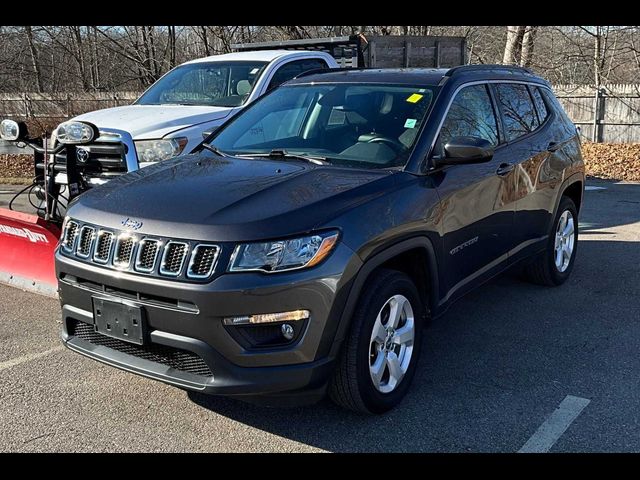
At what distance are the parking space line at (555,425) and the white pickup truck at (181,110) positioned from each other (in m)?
4.32

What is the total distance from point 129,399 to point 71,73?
2221 cm

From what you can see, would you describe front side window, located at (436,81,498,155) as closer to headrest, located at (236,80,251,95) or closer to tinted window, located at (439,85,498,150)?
tinted window, located at (439,85,498,150)

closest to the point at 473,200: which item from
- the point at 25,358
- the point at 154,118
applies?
the point at 25,358

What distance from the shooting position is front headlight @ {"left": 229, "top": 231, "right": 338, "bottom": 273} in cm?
306

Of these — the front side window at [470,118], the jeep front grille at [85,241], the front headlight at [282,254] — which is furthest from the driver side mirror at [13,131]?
the front side window at [470,118]

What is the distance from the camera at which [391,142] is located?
4.15m

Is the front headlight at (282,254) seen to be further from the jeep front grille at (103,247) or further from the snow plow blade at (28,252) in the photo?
the snow plow blade at (28,252)

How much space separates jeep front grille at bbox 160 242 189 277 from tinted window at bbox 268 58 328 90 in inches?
208

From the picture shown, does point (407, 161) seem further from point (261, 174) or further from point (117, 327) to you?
point (117, 327)

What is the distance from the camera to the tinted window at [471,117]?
170 inches

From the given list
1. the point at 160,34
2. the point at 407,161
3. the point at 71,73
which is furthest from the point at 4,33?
the point at 407,161

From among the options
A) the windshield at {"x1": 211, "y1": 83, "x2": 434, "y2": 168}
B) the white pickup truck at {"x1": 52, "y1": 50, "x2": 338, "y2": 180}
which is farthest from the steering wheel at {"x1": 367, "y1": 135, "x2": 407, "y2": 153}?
the white pickup truck at {"x1": 52, "y1": 50, "x2": 338, "y2": 180}

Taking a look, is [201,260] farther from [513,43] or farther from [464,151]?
[513,43]

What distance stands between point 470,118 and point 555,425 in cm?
214
